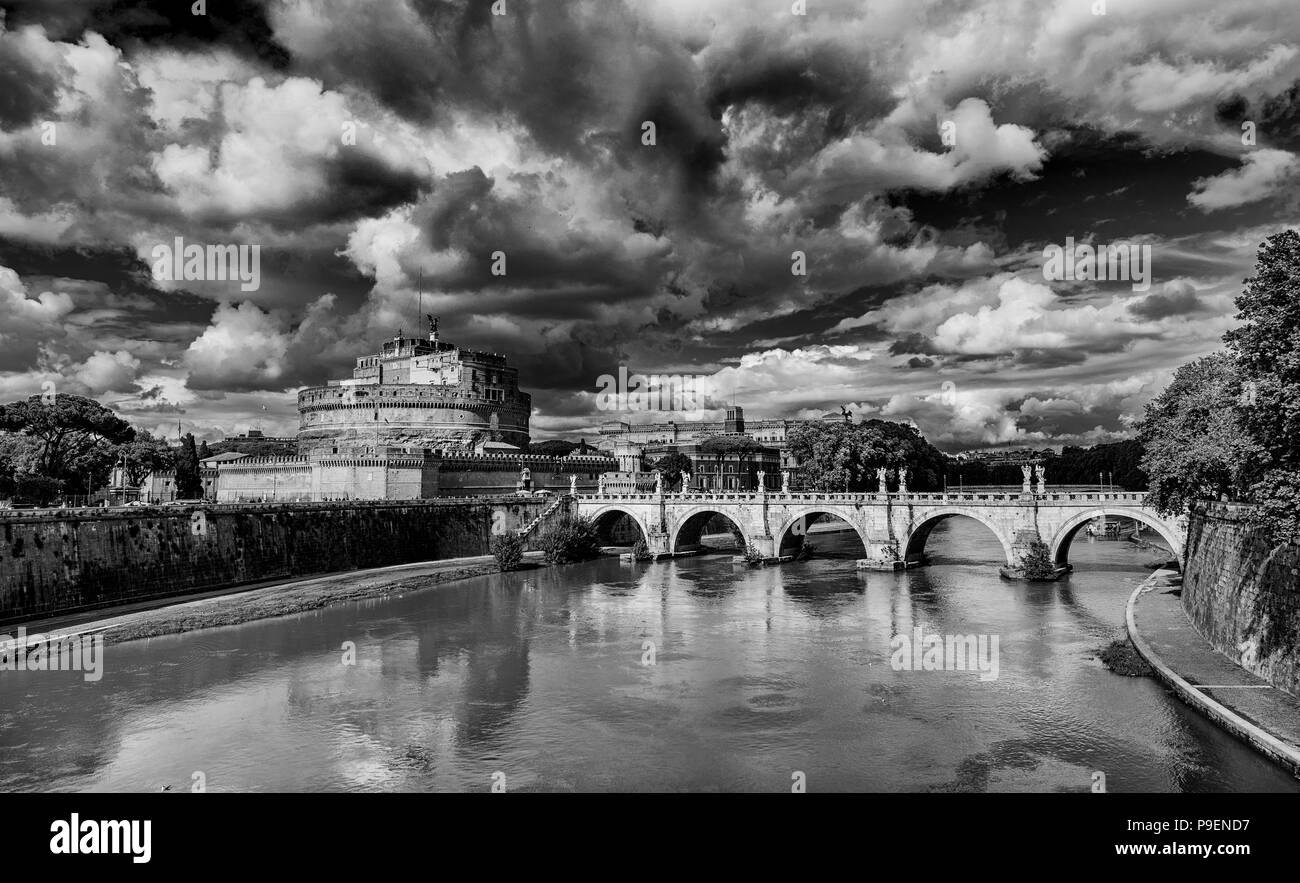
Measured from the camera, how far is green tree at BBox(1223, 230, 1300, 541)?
1445 cm

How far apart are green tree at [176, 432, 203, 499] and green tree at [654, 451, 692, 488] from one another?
1623 inches

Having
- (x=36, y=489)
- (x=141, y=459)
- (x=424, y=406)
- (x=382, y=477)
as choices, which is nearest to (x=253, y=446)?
(x=424, y=406)

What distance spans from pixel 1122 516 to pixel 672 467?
57015 millimetres

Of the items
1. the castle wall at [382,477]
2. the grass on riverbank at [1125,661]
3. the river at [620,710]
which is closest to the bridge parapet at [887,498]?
the river at [620,710]

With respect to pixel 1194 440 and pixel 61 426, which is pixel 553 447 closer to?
pixel 61 426

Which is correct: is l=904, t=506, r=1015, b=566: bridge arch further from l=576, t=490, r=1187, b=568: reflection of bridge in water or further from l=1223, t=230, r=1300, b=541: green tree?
l=1223, t=230, r=1300, b=541: green tree

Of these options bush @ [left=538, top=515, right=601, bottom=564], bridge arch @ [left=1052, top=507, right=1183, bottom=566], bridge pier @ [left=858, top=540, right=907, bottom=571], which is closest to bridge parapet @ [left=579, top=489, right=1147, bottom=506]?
bridge arch @ [left=1052, top=507, right=1183, bottom=566]

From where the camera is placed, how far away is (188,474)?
212 ft

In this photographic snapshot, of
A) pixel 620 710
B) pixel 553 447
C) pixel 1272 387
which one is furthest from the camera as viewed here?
pixel 553 447

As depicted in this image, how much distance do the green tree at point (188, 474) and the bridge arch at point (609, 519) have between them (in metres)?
32.1

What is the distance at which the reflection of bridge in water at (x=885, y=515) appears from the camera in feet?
121

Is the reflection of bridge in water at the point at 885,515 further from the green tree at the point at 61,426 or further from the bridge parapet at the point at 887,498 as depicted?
the green tree at the point at 61,426
